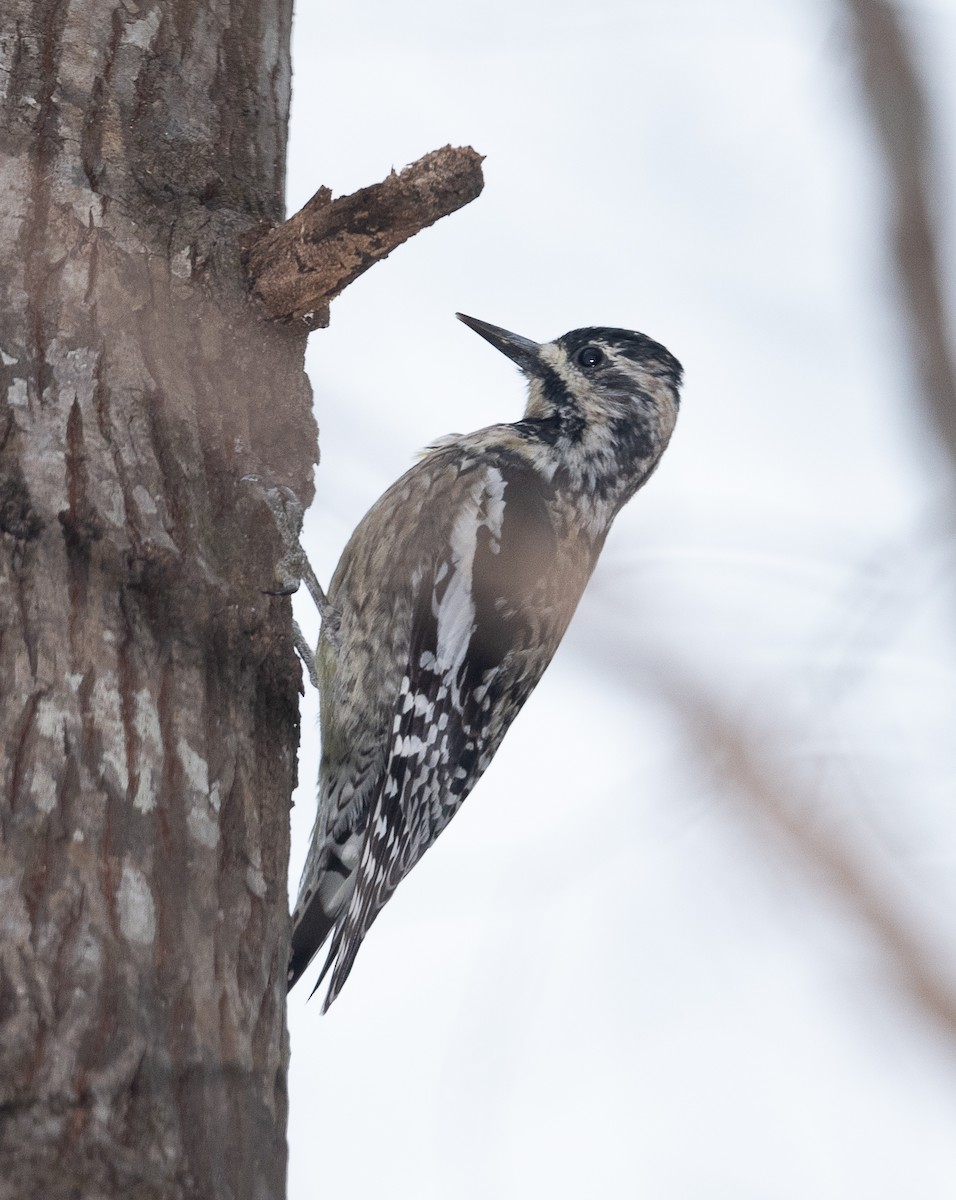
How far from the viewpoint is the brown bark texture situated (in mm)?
1880

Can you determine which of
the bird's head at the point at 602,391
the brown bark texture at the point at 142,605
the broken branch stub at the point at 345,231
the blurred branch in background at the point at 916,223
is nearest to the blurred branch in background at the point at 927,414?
the blurred branch in background at the point at 916,223

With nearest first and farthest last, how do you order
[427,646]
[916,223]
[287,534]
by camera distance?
[916,223] < [287,534] < [427,646]

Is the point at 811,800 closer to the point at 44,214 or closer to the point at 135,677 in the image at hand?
the point at 135,677

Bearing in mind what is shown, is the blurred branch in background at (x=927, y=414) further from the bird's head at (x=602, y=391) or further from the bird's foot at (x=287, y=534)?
the bird's head at (x=602, y=391)

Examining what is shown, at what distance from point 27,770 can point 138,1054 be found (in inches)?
17.1

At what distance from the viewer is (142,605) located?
2334 mm

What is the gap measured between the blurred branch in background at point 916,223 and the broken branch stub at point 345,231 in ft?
5.82

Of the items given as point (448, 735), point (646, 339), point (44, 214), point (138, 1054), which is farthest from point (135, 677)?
point (646, 339)

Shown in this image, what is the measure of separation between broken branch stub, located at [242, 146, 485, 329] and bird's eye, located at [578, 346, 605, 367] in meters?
1.95

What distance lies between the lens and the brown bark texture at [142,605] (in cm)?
188

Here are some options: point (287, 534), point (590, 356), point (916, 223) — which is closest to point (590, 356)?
point (590, 356)

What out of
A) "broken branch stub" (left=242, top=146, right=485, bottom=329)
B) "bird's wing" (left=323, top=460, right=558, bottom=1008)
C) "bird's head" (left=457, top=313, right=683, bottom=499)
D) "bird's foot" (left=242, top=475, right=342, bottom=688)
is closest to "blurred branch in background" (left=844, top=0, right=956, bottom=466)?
"broken branch stub" (left=242, top=146, right=485, bottom=329)

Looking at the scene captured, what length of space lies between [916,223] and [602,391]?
12.5 ft

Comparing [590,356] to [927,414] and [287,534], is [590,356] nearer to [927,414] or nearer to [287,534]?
[287,534]
